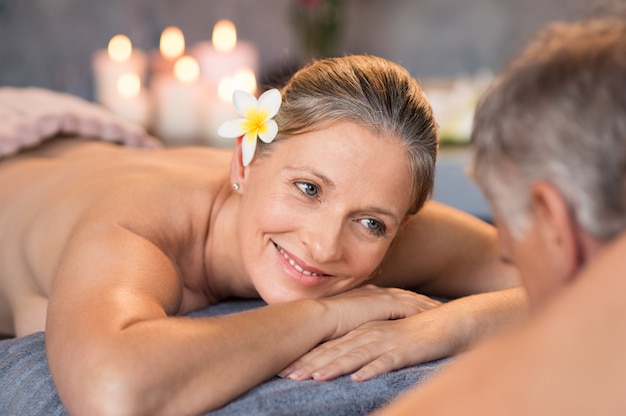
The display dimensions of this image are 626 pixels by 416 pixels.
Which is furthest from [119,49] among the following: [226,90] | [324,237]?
[324,237]

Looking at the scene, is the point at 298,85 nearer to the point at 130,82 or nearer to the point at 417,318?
the point at 417,318

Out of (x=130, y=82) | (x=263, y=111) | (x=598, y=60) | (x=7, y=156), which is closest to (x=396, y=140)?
(x=263, y=111)

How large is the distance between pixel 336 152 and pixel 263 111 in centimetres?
19

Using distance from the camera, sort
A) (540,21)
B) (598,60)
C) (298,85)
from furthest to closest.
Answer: (540,21)
(298,85)
(598,60)

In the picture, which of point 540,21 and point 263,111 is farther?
point 540,21

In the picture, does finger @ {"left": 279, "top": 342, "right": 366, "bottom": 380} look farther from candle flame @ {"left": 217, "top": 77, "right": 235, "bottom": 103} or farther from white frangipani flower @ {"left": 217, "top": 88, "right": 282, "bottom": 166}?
candle flame @ {"left": 217, "top": 77, "right": 235, "bottom": 103}

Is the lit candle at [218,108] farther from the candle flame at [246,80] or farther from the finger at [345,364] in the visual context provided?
the finger at [345,364]

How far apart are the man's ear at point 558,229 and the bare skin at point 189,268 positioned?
0.50 meters

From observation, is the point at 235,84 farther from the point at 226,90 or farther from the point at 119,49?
the point at 119,49

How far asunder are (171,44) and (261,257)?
6.42ft

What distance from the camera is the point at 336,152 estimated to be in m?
1.44

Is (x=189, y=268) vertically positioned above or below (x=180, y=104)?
below

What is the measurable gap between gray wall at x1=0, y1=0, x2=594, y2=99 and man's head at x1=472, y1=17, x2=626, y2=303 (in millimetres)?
2723

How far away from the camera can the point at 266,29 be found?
3.89 metres
